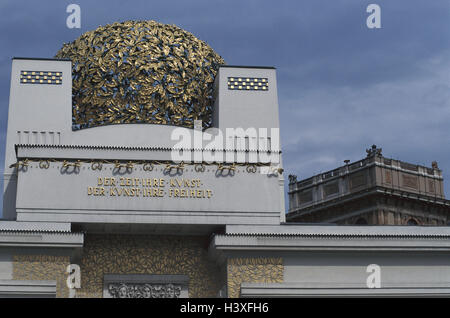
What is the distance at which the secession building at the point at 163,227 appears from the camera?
728 inches

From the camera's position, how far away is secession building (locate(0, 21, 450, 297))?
60.6 feet

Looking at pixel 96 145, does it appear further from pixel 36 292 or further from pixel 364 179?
pixel 364 179

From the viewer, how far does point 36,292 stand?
17.8 m

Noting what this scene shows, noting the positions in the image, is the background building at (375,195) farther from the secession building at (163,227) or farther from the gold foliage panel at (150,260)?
the gold foliage panel at (150,260)

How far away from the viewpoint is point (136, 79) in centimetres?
2114

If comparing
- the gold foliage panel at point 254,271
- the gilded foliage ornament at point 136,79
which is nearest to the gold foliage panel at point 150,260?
the gold foliage panel at point 254,271

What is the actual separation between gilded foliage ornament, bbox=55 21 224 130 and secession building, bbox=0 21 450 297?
0.87 feet

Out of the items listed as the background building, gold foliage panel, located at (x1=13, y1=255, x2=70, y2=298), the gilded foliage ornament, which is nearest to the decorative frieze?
gold foliage panel, located at (x1=13, y1=255, x2=70, y2=298)

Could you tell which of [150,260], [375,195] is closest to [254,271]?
[150,260]

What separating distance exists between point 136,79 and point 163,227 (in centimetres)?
403

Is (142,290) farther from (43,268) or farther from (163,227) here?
(43,268)

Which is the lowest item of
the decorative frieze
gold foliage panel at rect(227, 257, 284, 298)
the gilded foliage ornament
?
the decorative frieze

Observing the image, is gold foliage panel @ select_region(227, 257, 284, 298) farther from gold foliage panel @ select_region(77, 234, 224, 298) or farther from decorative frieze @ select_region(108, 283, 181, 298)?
decorative frieze @ select_region(108, 283, 181, 298)
